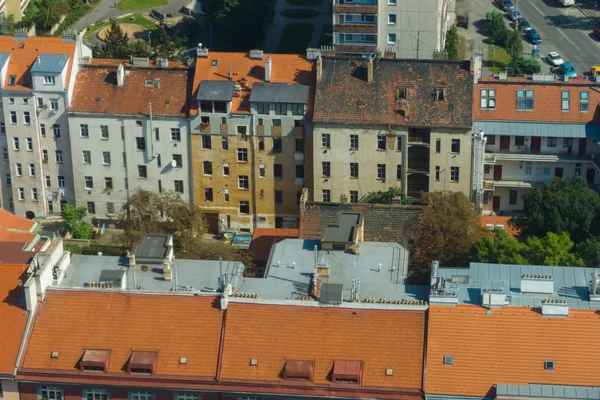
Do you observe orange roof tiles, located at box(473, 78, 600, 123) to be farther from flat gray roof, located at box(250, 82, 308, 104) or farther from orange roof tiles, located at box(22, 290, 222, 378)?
orange roof tiles, located at box(22, 290, 222, 378)

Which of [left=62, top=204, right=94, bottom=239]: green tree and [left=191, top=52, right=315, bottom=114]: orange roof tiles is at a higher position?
[left=191, top=52, right=315, bottom=114]: orange roof tiles

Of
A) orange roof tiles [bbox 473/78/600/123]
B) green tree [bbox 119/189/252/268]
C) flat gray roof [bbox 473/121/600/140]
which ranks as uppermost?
orange roof tiles [bbox 473/78/600/123]

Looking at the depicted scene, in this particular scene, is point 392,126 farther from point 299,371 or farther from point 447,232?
point 299,371

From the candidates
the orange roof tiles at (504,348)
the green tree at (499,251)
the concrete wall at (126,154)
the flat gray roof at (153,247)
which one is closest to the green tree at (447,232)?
the green tree at (499,251)

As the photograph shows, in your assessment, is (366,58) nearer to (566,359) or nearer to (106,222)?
(106,222)

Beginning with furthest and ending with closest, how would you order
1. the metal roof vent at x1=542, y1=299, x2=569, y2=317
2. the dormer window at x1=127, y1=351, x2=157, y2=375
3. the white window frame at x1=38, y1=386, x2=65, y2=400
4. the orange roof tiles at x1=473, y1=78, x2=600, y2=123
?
the orange roof tiles at x1=473, y1=78, x2=600, y2=123 → the white window frame at x1=38, y1=386, x2=65, y2=400 → the dormer window at x1=127, y1=351, x2=157, y2=375 → the metal roof vent at x1=542, y1=299, x2=569, y2=317

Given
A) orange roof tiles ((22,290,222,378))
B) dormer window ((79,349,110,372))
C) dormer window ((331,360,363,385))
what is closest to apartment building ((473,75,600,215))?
dormer window ((331,360,363,385))
